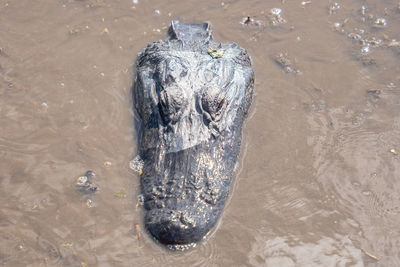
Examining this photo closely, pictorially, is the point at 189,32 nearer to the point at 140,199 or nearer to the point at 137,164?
the point at 137,164

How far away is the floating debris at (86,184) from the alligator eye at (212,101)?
1470mm

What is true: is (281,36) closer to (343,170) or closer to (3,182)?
(343,170)

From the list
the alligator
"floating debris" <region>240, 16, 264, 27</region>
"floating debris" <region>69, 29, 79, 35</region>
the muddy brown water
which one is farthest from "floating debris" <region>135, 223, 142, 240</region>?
"floating debris" <region>240, 16, 264, 27</region>

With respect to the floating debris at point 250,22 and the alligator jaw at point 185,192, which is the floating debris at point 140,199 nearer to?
the alligator jaw at point 185,192

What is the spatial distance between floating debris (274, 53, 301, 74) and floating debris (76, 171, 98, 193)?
10.5 feet

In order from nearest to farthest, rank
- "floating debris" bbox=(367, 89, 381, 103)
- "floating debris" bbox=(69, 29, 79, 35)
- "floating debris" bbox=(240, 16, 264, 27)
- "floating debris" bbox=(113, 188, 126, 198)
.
Result: "floating debris" bbox=(113, 188, 126, 198) → "floating debris" bbox=(367, 89, 381, 103) → "floating debris" bbox=(69, 29, 79, 35) → "floating debris" bbox=(240, 16, 264, 27)

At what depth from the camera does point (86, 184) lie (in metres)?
4.43

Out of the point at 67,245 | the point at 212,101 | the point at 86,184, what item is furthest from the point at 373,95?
the point at 67,245

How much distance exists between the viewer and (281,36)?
6.43 metres

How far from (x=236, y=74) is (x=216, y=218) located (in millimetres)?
1964

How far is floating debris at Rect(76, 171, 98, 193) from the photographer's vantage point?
14.4 ft

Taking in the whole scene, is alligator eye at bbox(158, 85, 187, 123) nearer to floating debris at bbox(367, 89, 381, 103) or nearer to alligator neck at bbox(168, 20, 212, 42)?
alligator neck at bbox(168, 20, 212, 42)

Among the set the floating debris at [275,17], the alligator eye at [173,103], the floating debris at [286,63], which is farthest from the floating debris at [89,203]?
the floating debris at [275,17]

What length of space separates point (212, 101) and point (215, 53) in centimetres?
136
